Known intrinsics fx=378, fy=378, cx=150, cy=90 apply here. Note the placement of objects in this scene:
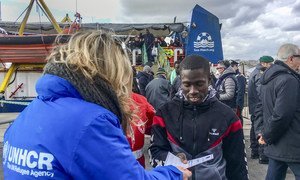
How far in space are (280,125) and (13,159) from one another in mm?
2778

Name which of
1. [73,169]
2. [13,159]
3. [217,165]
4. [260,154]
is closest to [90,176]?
[73,169]

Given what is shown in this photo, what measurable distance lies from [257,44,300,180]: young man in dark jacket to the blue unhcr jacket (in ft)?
8.19

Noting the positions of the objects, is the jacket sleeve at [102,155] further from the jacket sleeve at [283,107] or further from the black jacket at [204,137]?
the jacket sleeve at [283,107]

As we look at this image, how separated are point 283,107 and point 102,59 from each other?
8.28 ft

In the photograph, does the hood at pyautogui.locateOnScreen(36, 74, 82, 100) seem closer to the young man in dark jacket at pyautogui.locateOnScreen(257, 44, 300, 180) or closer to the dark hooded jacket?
the young man in dark jacket at pyautogui.locateOnScreen(257, 44, 300, 180)

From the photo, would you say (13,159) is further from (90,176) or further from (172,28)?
(172,28)

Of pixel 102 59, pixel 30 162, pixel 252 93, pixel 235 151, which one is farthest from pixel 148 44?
pixel 30 162

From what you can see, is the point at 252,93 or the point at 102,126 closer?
the point at 102,126

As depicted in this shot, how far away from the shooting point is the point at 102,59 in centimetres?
146

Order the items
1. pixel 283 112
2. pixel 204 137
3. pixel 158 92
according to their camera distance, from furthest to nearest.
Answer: pixel 158 92 < pixel 283 112 < pixel 204 137

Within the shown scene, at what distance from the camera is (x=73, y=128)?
4.15 ft

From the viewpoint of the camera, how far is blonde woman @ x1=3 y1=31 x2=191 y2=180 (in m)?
1.26

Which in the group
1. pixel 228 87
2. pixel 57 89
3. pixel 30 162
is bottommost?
pixel 228 87

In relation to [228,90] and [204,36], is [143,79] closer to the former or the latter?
[204,36]
